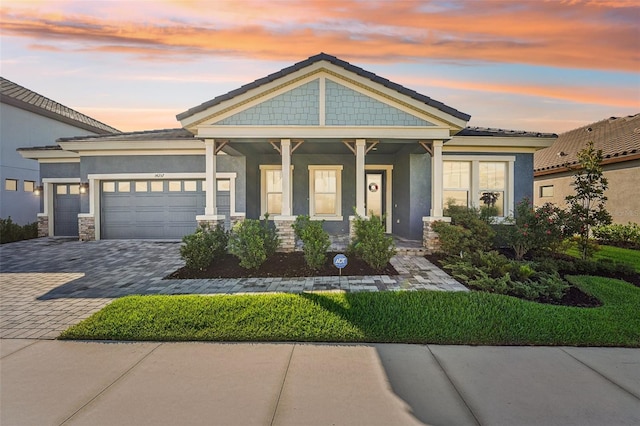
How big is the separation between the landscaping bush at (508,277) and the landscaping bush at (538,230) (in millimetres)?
1165

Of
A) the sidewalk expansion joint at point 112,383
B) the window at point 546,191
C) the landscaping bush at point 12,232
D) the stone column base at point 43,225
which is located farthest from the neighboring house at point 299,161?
the window at point 546,191

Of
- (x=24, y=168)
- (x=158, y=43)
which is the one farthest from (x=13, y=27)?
(x=24, y=168)

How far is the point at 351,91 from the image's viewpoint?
884cm

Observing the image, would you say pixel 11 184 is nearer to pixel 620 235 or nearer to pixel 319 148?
pixel 319 148

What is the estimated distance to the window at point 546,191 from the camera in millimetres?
16281

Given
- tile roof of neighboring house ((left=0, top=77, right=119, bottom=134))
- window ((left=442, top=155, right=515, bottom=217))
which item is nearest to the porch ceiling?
window ((left=442, top=155, right=515, bottom=217))

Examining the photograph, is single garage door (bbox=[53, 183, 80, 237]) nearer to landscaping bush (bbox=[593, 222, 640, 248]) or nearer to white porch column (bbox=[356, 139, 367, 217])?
white porch column (bbox=[356, 139, 367, 217])

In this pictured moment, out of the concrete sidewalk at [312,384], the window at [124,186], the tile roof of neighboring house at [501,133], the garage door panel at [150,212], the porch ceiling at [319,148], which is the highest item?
the tile roof of neighboring house at [501,133]

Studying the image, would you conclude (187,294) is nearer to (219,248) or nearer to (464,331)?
(219,248)

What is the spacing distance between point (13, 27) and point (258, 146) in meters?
6.48

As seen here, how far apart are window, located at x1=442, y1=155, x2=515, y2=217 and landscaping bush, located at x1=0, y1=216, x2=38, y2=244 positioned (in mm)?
16878

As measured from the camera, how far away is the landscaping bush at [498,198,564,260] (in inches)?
310

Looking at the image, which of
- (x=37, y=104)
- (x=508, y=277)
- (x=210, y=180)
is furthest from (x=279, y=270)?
(x=37, y=104)

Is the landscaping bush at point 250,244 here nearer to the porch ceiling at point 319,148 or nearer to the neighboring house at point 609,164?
the porch ceiling at point 319,148
